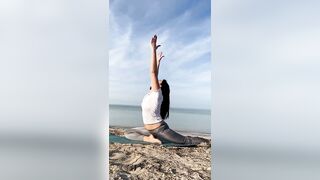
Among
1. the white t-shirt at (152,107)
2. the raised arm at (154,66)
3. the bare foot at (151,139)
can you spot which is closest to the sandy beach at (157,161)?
the bare foot at (151,139)

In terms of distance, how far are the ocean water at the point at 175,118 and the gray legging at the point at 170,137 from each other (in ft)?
0.12

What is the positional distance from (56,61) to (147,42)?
2.23 feet

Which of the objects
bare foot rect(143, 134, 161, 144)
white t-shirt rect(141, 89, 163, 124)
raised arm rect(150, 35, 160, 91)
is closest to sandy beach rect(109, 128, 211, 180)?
bare foot rect(143, 134, 161, 144)

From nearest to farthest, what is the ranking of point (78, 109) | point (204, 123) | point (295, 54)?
point (295, 54) → point (204, 123) → point (78, 109)

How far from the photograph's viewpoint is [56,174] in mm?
2615

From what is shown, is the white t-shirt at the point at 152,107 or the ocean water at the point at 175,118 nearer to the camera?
the ocean water at the point at 175,118

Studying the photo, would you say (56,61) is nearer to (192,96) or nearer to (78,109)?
(78,109)

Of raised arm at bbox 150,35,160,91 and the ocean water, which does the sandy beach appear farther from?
raised arm at bbox 150,35,160,91

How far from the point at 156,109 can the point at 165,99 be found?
0.31 ft

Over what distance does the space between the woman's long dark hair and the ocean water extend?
3 cm

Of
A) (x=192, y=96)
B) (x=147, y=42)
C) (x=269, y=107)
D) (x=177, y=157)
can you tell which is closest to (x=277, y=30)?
(x=269, y=107)

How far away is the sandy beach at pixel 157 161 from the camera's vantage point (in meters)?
2.36

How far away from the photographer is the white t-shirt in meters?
2.45

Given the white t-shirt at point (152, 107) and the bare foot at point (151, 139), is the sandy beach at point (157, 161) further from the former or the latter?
the white t-shirt at point (152, 107)
